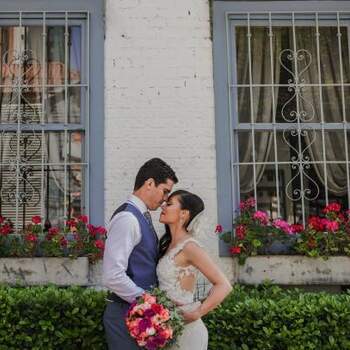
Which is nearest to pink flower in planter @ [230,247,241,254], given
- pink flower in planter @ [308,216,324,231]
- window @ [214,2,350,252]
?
window @ [214,2,350,252]

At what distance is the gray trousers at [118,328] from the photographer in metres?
3.33

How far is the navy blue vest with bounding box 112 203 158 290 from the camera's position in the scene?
337 cm

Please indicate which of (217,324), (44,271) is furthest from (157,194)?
(44,271)

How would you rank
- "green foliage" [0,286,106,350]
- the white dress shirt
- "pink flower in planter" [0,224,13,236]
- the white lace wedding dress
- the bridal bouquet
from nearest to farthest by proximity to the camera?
the bridal bouquet → the white dress shirt → the white lace wedding dress → "green foliage" [0,286,106,350] → "pink flower in planter" [0,224,13,236]

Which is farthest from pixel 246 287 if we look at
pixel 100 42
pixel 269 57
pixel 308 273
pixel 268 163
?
pixel 100 42

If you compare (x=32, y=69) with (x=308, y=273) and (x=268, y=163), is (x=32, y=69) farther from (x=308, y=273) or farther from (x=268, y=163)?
(x=308, y=273)

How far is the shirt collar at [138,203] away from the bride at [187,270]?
0.42ft

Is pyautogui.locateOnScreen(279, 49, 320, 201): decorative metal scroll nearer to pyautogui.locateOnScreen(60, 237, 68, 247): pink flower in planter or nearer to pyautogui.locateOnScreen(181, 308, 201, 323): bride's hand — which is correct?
pyautogui.locateOnScreen(60, 237, 68, 247): pink flower in planter

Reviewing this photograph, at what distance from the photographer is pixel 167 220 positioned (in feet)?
11.6

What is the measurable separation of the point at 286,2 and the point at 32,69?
267 centimetres

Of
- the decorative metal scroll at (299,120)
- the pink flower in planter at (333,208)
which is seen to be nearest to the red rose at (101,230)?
the decorative metal scroll at (299,120)

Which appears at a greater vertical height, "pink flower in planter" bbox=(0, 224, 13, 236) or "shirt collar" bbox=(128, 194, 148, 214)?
"shirt collar" bbox=(128, 194, 148, 214)

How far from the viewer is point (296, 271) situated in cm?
520

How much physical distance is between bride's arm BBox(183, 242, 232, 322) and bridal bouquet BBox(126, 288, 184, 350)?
0.59 feet
